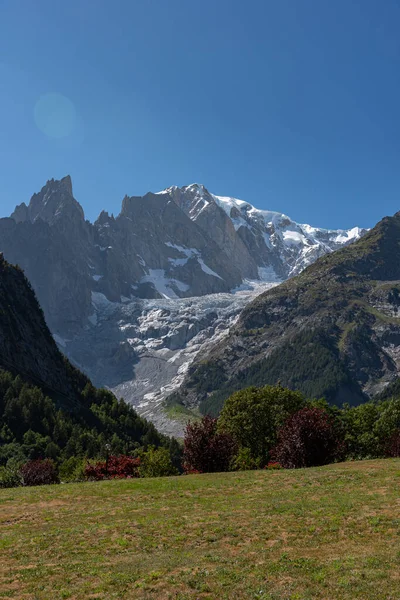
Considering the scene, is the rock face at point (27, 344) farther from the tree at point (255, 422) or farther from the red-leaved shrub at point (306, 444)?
the red-leaved shrub at point (306, 444)

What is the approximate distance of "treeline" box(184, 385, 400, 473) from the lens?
49.8 m

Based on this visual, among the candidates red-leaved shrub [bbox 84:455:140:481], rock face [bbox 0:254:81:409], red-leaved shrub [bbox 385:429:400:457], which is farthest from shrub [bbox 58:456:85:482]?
rock face [bbox 0:254:81:409]

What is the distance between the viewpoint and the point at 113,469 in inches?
2248

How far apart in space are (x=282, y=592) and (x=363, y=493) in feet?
54.0

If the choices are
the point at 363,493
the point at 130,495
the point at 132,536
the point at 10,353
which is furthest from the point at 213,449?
the point at 10,353

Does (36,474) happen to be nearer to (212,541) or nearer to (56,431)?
(212,541)

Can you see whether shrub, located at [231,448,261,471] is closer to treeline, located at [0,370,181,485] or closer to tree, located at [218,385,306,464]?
tree, located at [218,385,306,464]

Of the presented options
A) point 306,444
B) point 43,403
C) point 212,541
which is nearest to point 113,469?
point 306,444

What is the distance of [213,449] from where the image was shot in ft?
180

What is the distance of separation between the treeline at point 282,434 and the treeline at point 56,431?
24.5 meters

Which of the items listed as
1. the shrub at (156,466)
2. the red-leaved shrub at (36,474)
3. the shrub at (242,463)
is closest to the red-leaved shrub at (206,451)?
the shrub at (242,463)

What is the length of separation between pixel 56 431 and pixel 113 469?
67.3m

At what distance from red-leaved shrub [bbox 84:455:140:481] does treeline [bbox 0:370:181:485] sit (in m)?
31.6

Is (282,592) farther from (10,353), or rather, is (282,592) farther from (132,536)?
(10,353)
